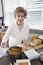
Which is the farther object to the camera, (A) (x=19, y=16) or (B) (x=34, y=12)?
(B) (x=34, y=12)

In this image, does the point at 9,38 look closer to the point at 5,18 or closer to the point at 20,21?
the point at 20,21

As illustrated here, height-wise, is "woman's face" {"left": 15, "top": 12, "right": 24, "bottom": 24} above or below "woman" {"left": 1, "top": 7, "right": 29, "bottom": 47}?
above

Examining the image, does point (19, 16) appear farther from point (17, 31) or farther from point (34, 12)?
point (34, 12)

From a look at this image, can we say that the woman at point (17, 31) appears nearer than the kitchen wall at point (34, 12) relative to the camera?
Yes

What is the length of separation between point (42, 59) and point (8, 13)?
2068 millimetres

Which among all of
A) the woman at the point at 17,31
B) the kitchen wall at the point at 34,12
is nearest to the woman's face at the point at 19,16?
the woman at the point at 17,31

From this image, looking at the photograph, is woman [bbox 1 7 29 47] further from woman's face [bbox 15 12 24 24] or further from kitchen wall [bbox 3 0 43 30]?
kitchen wall [bbox 3 0 43 30]

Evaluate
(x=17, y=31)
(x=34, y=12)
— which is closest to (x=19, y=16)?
(x=17, y=31)

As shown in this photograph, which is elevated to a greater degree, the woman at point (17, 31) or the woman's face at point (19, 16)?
the woman's face at point (19, 16)

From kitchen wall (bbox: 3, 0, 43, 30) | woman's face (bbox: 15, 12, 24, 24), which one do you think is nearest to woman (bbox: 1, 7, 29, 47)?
woman's face (bbox: 15, 12, 24, 24)

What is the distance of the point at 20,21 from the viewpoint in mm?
1916

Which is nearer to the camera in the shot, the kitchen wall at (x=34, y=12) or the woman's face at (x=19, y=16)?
the woman's face at (x=19, y=16)

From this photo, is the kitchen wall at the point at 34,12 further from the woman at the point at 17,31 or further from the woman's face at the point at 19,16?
the woman's face at the point at 19,16

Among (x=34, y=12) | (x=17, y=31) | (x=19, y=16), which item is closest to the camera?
(x=19, y=16)
